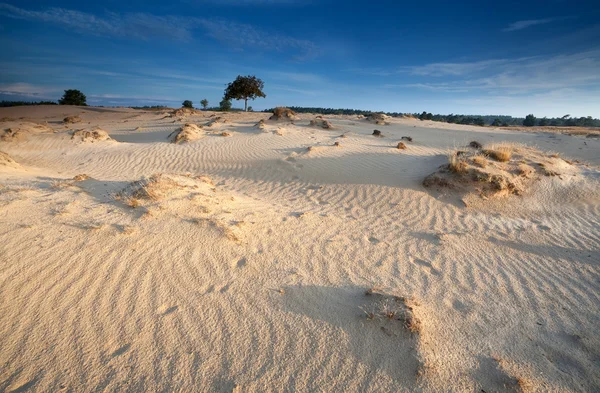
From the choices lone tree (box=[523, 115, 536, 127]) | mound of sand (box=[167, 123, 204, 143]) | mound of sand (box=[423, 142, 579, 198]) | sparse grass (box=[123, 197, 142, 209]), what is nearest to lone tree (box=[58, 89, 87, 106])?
mound of sand (box=[167, 123, 204, 143])

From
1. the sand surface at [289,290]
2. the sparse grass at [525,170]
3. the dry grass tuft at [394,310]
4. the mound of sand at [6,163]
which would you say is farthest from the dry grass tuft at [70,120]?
the sparse grass at [525,170]

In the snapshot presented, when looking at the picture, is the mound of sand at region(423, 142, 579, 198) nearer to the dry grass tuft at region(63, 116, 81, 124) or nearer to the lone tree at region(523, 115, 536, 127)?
the dry grass tuft at region(63, 116, 81, 124)

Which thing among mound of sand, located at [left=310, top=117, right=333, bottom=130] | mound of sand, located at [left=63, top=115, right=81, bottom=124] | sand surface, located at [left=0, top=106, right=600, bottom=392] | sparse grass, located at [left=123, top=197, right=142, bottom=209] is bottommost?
sand surface, located at [left=0, top=106, right=600, bottom=392]

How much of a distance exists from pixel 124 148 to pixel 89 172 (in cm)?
294

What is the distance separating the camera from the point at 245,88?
30.8 meters

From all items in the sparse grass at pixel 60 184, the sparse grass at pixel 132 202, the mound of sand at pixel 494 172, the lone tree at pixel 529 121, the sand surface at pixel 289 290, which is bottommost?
the sand surface at pixel 289 290

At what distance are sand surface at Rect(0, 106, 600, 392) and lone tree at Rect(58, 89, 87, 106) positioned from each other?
41.4 metres

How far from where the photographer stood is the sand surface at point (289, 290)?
7.32ft

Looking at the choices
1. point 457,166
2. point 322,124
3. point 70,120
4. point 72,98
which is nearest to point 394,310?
point 457,166

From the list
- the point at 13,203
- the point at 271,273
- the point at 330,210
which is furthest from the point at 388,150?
the point at 13,203

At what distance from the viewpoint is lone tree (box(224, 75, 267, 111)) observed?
3084cm

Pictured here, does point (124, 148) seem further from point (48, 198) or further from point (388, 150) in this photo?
point (388, 150)

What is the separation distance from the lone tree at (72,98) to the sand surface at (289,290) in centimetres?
4143

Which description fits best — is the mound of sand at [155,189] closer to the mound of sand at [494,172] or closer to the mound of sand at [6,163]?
the mound of sand at [6,163]
